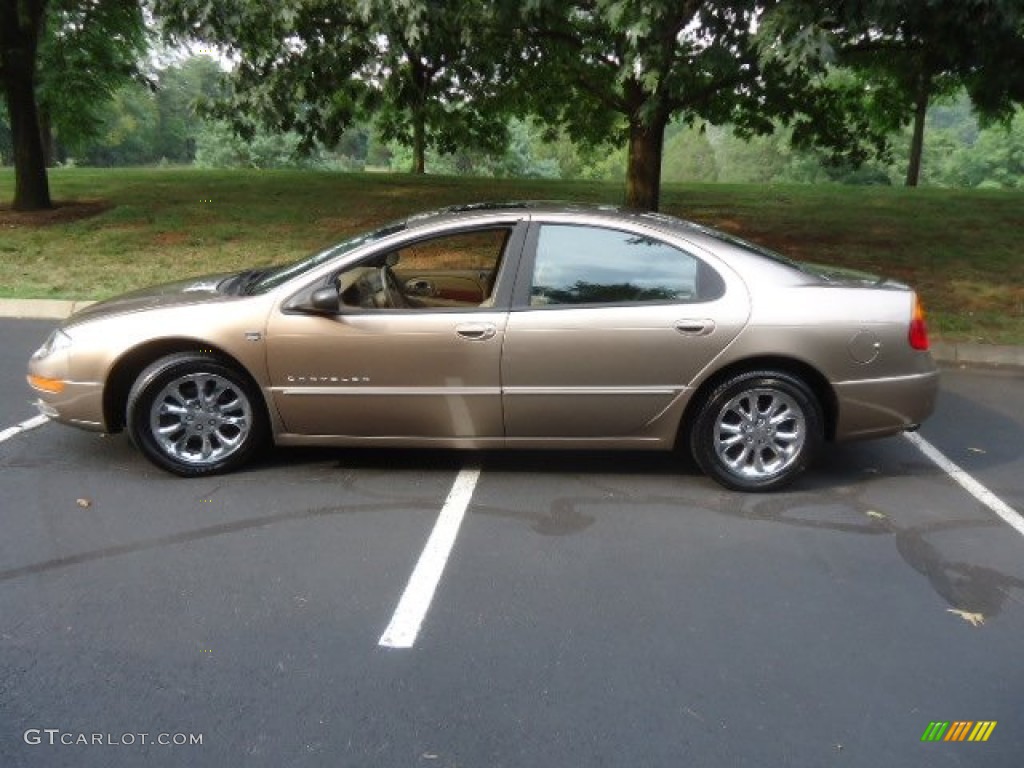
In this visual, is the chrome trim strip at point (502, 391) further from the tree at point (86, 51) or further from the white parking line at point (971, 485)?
the tree at point (86, 51)

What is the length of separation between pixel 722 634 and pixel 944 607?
0.97m

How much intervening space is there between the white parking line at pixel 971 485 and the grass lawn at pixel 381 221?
3.14 meters

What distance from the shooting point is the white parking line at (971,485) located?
4309 mm

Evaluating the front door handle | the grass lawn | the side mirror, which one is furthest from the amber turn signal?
the grass lawn

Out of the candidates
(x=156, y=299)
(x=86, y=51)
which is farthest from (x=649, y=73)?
(x=86, y=51)

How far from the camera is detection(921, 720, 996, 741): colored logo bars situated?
8.75 feet

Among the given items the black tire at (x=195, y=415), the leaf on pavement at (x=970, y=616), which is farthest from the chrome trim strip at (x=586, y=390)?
the leaf on pavement at (x=970, y=616)

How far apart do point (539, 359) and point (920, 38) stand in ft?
27.7

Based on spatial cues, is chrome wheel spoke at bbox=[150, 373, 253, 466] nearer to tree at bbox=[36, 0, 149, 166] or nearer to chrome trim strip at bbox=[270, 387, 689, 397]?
chrome trim strip at bbox=[270, 387, 689, 397]

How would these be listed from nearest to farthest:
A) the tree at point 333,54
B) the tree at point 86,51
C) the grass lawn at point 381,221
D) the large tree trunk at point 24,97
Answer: the tree at point 333,54 → the grass lawn at point 381,221 → the large tree trunk at point 24,97 → the tree at point 86,51

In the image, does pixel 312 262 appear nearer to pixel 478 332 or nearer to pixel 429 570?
pixel 478 332

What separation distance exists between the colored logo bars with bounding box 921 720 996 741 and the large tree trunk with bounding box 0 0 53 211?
15.2 m

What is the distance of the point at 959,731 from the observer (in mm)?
2697

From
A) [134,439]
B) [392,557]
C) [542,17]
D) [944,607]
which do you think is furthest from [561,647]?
[542,17]
